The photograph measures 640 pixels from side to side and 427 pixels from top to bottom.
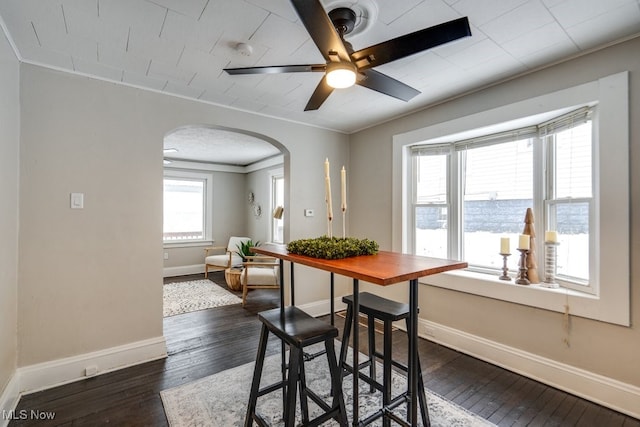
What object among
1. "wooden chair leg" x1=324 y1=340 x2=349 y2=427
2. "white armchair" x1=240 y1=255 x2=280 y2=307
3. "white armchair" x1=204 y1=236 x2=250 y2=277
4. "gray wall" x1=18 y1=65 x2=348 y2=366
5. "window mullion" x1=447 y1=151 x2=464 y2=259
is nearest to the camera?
"wooden chair leg" x1=324 y1=340 x2=349 y2=427

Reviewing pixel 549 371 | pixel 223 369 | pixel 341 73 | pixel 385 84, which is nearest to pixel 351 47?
pixel 341 73

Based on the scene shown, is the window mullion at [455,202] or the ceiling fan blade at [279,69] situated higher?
the ceiling fan blade at [279,69]

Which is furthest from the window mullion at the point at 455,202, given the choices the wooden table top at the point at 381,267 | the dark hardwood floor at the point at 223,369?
the wooden table top at the point at 381,267

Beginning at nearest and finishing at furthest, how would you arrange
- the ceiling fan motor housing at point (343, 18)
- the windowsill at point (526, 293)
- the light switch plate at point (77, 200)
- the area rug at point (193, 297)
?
1. the ceiling fan motor housing at point (343, 18)
2. the windowsill at point (526, 293)
3. the light switch plate at point (77, 200)
4. the area rug at point (193, 297)

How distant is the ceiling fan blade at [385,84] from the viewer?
1623 mm

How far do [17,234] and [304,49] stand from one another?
7.83 ft

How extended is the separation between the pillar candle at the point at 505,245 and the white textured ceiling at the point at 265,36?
1347 mm

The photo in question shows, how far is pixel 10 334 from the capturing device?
1.98 m

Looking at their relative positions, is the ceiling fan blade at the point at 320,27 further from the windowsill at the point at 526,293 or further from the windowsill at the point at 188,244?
the windowsill at the point at 188,244

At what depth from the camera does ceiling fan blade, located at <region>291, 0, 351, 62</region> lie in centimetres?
108

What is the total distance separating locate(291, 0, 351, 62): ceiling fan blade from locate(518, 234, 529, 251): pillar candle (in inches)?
82.1

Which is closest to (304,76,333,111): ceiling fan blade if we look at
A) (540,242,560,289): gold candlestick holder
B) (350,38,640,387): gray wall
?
(350,38,640,387): gray wall

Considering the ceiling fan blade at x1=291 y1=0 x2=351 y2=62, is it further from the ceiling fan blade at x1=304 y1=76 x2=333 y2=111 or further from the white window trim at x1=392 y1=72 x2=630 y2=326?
the white window trim at x1=392 y1=72 x2=630 y2=326

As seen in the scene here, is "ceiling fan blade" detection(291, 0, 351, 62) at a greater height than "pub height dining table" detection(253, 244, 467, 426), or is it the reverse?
"ceiling fan blade" detection(291, 0, 351, 62)
